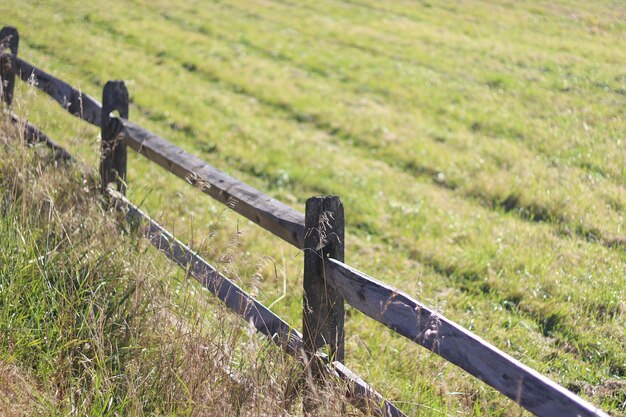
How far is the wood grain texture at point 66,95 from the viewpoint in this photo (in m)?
7.17

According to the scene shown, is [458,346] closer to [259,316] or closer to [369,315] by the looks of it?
[369,315]

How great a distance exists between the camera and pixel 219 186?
518cm

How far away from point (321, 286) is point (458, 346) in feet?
3.96

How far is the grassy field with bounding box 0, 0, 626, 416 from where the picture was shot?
6504 millimetres

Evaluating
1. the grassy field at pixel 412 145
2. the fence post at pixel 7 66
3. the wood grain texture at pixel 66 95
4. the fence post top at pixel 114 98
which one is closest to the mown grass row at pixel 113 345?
the grassy field at pixel 412 145

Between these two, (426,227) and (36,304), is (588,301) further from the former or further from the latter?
(36,304)

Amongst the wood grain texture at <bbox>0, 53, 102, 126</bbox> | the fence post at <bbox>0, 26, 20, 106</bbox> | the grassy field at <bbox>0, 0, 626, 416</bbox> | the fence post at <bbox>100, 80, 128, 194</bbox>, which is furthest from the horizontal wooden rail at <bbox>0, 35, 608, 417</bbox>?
the fence post at <bbox>0, 26, 20, 106</bbox>

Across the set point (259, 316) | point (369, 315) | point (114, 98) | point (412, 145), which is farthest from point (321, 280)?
point (412, 145)

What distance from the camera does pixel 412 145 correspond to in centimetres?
1358

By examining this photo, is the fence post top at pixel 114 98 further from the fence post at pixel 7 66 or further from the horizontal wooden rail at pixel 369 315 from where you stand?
the fence post at pixel 7 66

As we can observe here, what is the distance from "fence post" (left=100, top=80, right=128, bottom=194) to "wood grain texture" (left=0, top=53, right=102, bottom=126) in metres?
0.23

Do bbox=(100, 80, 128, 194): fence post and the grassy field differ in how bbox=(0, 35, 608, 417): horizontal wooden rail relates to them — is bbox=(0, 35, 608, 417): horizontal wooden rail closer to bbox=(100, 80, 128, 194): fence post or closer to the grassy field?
the grassy field

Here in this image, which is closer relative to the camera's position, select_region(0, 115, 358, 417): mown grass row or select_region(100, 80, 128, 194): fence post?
select_region(0, 115, 358, 417): mown grass row

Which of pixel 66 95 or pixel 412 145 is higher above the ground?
pixel 66 95
